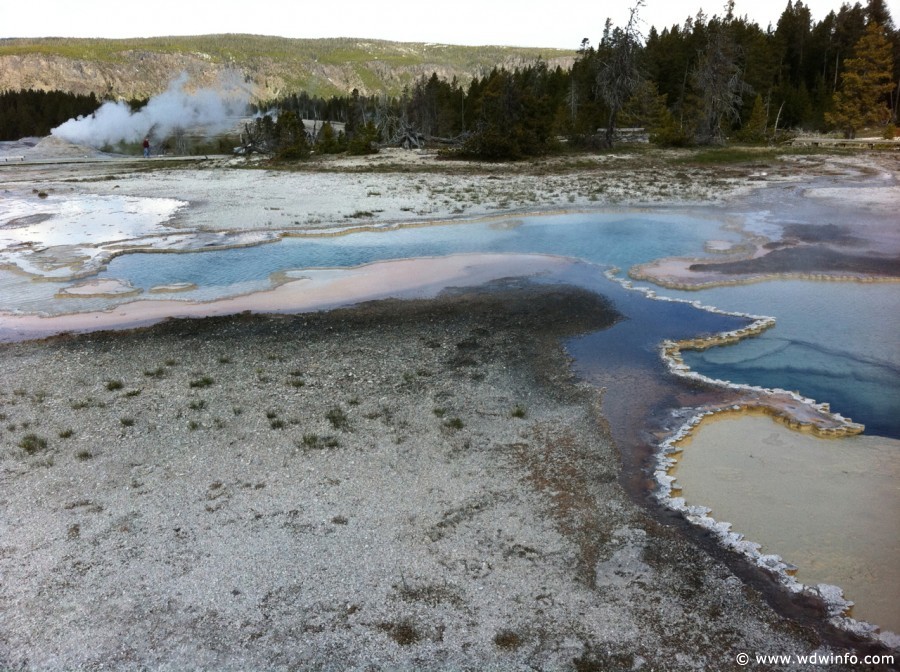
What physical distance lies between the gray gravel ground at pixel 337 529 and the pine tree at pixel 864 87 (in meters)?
49.7

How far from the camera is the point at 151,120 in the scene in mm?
65000

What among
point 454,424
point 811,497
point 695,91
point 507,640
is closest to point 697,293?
point 811,497

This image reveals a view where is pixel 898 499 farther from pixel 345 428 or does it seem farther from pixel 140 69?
pixel 140 69

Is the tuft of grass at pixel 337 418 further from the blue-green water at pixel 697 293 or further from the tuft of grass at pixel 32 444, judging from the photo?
the blue-green water at pixel 697 293

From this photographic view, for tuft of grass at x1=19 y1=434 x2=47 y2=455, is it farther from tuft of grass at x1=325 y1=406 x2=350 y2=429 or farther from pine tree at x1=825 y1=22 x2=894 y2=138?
pine tree at x1=825 y1=22 x2=894 y2=138

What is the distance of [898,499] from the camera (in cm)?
648

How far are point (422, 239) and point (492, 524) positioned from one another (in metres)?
14.3

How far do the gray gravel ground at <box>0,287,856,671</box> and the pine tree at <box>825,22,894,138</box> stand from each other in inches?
1956

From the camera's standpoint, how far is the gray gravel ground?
15.9ft

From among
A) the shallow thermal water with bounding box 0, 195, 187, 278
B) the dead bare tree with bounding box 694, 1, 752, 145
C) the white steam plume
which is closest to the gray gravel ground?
the shallow thermal water with bounding box 0, 195, 187, 278

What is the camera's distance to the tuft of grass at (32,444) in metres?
7.57

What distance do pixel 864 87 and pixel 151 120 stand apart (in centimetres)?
6407

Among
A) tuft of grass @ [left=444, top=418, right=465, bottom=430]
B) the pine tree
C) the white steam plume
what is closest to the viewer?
tuft of grass @ [left=444, top=418, right=465, bottom=430]

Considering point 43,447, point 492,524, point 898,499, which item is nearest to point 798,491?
point 898,499
